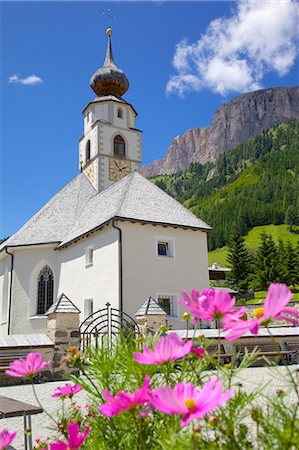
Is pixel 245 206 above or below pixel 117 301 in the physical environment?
above

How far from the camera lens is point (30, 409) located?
163 inches

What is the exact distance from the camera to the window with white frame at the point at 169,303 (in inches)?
710

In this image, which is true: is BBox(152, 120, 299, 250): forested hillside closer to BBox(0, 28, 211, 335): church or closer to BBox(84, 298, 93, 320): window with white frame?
BBox(0, 28, 211, 335): church

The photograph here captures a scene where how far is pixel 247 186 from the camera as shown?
124375 millimetres

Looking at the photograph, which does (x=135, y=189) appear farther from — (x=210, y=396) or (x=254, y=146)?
(x=254, y=146)

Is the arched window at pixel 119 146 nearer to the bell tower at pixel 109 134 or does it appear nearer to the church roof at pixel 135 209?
the bell tower at pixel 109 134

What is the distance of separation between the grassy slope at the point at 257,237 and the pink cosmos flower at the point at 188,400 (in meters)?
87.2

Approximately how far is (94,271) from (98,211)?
3599 mm

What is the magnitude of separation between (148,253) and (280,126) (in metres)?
154

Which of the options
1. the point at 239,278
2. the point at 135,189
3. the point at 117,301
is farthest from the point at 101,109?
the point at 239,278

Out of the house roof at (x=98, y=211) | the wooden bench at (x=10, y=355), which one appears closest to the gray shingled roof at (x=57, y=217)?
the house roof at (x=98, y=211)

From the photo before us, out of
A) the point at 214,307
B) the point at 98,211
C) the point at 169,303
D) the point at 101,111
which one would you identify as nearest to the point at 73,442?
the point at 214,307

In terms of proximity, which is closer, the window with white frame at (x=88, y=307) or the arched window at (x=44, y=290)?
the window with white frame at (x=88, y=307)

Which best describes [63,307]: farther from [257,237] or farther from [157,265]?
[257,237]
